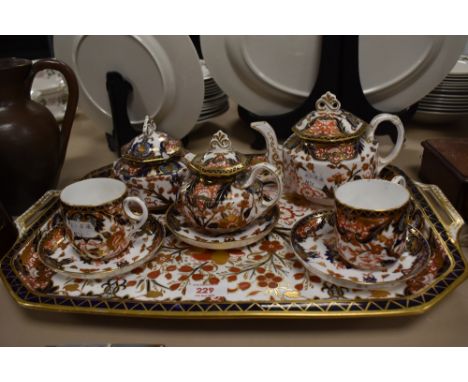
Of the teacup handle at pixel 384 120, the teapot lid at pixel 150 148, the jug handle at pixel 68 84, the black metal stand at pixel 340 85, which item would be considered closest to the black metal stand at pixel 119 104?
the jug handle at pixel 68 84

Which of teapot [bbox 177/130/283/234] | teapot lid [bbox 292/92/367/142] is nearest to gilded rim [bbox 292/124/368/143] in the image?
teapot lid [bbox 292/92/367/142]

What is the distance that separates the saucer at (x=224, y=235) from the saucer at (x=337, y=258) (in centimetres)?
5

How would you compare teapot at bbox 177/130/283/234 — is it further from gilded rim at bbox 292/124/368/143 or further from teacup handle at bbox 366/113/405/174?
teacup handle at bbox 366/113/405/174

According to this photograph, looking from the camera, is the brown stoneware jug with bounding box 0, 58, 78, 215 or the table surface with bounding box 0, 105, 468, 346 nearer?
the table surface with bounding box 0, 105, 468, 346

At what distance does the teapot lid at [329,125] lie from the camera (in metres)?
0.81

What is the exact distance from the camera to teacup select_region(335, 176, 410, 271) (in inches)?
24.4

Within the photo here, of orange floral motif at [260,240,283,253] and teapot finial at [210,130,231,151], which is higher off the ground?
teapot finial at [210,130,231,151]

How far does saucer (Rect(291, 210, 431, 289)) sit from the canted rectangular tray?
0.02m

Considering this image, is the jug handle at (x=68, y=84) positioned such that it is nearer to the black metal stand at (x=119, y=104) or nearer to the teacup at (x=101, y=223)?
the black metal stand at (x=119, y=104)

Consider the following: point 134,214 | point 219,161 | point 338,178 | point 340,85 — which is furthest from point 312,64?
point 134,214

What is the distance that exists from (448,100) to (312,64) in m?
0.42

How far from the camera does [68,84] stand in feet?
2.92

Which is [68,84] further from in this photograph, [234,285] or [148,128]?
[234,285]

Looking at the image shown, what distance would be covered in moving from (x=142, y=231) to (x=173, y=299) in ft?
0.59
